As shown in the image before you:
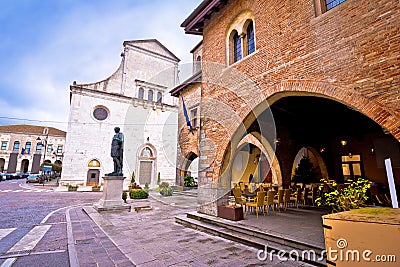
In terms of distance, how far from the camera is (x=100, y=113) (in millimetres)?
18625

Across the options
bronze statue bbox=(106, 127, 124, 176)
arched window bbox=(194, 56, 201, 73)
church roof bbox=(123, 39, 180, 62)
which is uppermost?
church roof bbox=(123, 39, 180, 62)

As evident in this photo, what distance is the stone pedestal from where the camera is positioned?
7672 millimetres

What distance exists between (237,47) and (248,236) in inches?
219

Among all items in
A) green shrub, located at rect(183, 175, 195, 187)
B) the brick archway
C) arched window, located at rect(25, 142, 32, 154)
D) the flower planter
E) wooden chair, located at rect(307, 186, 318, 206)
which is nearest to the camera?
the flower planter

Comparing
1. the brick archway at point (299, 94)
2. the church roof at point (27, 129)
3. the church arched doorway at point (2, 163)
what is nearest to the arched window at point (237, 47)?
the brick archway at point (299, 94)

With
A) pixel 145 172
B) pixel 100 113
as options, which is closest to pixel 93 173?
pixel 145 172

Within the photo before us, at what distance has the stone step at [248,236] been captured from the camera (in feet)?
11.2

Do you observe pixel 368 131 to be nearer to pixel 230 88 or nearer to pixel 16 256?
pixel 230 88

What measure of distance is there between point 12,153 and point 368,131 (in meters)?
48.3

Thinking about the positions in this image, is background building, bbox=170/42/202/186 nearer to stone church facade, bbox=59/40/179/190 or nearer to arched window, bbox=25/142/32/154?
stone church facade, bbox=59/40/179/190

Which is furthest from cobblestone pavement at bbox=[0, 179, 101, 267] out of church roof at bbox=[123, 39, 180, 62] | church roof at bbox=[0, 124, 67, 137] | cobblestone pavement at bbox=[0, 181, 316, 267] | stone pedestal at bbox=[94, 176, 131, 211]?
church roof at bbox=[0, 124, 67, 137]

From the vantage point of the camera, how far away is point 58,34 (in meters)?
15.5

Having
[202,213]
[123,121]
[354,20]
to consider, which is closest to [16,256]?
[202,213]

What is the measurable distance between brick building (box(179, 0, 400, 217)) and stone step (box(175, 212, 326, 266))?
0.52 meters
